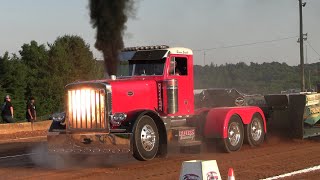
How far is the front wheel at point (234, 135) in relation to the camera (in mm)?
13961

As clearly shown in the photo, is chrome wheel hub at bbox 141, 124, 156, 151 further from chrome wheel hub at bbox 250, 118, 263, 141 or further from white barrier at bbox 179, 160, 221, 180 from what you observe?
white barrier at bbox 179, 160, 221, 180

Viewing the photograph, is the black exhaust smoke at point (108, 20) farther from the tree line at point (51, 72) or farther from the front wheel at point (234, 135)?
the tree line at point (51, 72)

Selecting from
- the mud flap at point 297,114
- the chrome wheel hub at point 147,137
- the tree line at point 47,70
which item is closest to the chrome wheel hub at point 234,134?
the mud flap at point 297,114

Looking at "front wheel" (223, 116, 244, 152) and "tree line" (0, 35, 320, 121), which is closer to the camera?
→ "front wheel" (223, 116, 244, 152)

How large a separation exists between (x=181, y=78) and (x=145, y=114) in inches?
82.7

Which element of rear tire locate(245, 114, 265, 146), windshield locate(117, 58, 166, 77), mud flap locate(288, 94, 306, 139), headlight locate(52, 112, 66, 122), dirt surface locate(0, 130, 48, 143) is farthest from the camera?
dirt surface locate(0, 130, 48, 143)

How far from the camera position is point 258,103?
55.1 feet

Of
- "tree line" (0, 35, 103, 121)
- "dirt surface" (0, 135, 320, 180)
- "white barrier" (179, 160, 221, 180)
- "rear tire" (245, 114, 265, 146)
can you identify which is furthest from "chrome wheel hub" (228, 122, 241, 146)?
"tree line" (0, 35, 103, 121)

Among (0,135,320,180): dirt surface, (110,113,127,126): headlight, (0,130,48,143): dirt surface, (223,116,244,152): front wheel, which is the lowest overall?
(0,130,48,143): dirt surface

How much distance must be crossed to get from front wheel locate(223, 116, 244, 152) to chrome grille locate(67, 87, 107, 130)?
3730mm

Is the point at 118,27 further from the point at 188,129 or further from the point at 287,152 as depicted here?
the point at 287,152

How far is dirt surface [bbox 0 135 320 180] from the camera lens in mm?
10459

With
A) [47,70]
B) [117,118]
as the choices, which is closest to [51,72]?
[47,70]

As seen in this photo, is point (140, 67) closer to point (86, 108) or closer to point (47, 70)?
point (86, 108)
